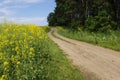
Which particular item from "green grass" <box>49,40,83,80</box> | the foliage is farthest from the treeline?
"green grass" <box>49,40,83,80</box>

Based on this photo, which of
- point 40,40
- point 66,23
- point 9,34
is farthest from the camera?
point 66,23

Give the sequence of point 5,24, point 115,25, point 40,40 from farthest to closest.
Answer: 1. point 115,25
2. point 5,24
3. point 40,40

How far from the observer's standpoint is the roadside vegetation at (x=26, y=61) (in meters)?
8.77

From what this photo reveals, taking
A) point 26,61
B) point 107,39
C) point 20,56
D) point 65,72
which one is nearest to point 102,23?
point 107,39

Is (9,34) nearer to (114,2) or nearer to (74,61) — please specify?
(74,61)

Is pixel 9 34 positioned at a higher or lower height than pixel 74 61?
higher

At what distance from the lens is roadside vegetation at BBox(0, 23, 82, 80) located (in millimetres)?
8766

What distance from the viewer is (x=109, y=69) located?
12805 mm

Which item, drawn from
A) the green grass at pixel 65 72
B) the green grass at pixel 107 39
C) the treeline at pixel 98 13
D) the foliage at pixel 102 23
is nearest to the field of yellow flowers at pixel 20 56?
the green grass at pixel 65 72

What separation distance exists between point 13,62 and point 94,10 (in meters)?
42.3

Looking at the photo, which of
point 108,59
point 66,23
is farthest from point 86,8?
point 108,59

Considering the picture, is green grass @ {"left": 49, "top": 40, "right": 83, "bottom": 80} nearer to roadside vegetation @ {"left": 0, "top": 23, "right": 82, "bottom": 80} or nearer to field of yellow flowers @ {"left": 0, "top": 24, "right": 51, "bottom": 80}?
roadside vegetation @ {"left": 0, "top": 23, "right": 82, "bottom": 80}

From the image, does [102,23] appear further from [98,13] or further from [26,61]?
[26,61]

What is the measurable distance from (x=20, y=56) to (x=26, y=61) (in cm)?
39
